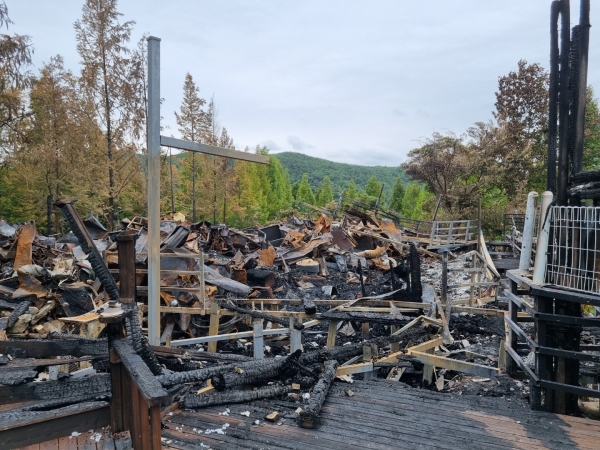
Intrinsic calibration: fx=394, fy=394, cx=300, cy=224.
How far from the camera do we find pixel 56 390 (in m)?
3.45

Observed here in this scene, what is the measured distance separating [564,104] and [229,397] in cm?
458

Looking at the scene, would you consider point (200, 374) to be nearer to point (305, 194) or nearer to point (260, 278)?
point (260, 278)

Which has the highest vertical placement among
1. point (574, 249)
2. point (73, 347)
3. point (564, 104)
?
point (564, 104)

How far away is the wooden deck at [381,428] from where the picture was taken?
10.3ft

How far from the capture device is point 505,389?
487 cm

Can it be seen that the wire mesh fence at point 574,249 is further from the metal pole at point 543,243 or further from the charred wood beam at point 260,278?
the charred wood beam at point 260,278

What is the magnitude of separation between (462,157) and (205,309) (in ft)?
70.7

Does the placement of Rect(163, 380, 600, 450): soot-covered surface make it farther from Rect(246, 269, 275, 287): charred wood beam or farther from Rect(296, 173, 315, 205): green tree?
Rect(296, 173, 315, 205): green tree

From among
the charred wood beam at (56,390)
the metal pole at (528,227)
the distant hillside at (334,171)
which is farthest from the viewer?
the distant hillside at (334,171)

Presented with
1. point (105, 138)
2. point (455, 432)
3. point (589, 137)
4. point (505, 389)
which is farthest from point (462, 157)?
point (455, 432)

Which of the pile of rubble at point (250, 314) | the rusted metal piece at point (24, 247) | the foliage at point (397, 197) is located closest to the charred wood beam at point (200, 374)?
the pile of rubble at point (250, 314)

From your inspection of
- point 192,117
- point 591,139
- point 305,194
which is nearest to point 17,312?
point 192,117

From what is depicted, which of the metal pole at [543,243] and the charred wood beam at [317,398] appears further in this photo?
the metal pole at [543,243]

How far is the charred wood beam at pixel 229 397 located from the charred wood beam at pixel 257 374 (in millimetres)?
99
